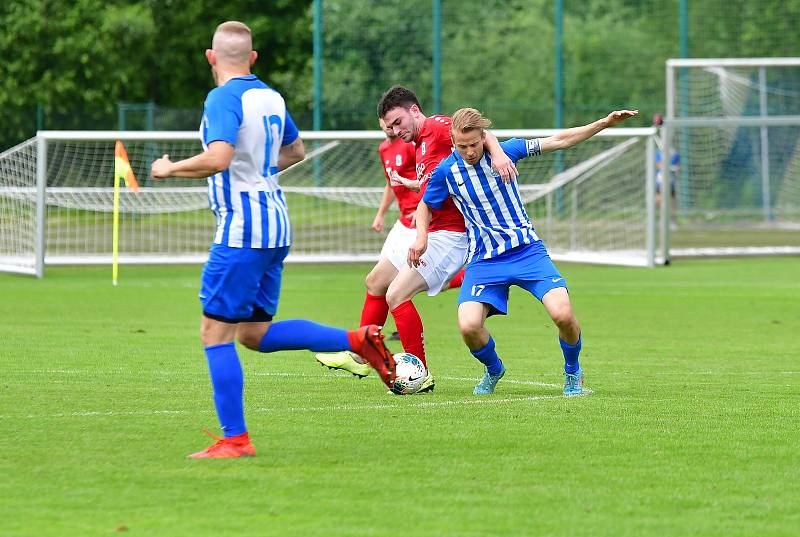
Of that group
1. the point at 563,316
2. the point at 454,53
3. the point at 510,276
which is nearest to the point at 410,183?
the point at 510,276

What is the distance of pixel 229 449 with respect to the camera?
651 centimetres

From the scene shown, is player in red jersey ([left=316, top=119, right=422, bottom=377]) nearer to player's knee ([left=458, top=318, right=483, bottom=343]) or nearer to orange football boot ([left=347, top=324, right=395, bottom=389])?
player's knee ([left=458, top=318, right=483, bottom=343])

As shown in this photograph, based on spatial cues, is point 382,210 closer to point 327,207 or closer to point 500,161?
point 500,161

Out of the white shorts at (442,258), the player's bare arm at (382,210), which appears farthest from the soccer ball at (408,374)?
the player's bare arm at (382,210)

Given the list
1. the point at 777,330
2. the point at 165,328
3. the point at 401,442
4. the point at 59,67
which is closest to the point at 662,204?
the point at 777,330

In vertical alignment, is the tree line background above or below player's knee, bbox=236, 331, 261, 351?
above

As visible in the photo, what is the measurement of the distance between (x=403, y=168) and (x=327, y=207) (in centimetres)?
1246

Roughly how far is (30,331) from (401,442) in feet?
21.7

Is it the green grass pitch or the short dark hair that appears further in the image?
the short dark hair

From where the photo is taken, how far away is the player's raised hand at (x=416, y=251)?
8.62m

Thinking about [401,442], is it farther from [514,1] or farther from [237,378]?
[514,1]

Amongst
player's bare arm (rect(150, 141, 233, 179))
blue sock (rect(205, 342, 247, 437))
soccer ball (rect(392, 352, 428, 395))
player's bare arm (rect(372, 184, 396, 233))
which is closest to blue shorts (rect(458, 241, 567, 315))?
soccer ball (rect(392, 352, 428, 395))

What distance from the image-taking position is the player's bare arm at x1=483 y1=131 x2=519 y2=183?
8359 mm

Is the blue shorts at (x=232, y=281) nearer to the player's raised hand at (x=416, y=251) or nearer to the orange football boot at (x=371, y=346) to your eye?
the orange football boot at (x=371, y=346)
